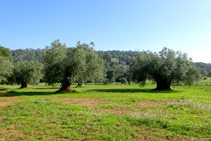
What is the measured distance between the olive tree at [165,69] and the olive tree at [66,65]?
12786 millimetres

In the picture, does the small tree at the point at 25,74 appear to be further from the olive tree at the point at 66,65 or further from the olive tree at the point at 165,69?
the olive tree at the point at 165,69

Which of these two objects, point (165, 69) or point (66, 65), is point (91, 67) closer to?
point (66, 65)

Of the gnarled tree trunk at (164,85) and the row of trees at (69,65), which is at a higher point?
the row of trees at (69,65)

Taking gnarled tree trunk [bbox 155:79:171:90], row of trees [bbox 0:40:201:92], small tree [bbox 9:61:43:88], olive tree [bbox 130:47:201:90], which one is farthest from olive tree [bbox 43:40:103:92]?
gnarled tree trunk [bbox 155:79:171:90]

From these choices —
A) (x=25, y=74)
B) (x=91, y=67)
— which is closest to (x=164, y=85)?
(x=91, y=67)

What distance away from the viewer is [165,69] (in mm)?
31016

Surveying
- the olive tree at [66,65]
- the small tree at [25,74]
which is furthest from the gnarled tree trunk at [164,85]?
the small tree at [25,74]

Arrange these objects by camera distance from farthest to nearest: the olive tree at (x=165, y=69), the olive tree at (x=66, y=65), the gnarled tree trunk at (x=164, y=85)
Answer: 1. the gnarled tree trunk at (x=164, y=85)
2. the olive tree at (x=165, y=69)
3. the olive tree at (x=66, y=65)

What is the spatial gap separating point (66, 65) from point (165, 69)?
73.2ft

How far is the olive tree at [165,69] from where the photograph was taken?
31.1 metres

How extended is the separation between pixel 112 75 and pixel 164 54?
6384cm

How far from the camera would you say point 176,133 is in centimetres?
757

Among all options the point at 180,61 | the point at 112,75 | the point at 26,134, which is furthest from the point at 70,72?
the point at 112,75

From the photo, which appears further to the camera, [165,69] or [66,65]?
[165,69]
